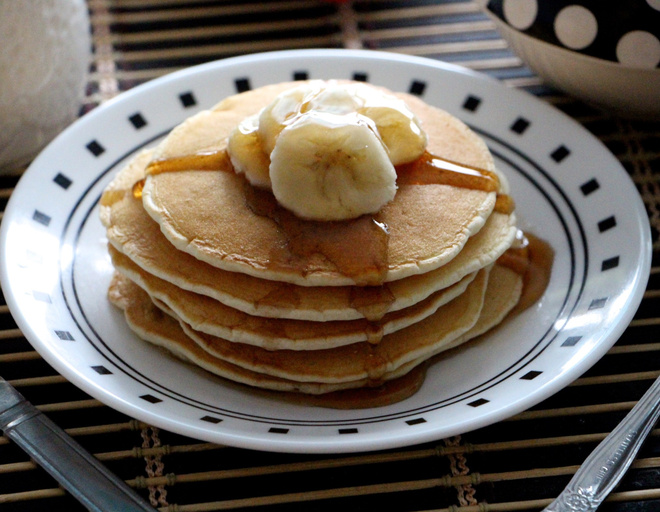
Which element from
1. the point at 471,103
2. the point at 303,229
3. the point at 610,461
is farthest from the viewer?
the point at 471,103

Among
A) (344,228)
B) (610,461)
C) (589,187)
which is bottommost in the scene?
(610,461)

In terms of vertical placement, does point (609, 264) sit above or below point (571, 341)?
above

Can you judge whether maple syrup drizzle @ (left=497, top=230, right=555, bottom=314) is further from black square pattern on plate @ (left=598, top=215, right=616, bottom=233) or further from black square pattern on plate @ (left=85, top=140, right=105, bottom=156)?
black square pattern on plate @ (left=85, top=140, right=105, bottom=156)

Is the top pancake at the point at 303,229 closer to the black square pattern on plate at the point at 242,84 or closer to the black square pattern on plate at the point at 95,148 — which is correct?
the black square pattern on plate at the point at 95,148

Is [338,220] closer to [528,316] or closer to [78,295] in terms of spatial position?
[528,316]

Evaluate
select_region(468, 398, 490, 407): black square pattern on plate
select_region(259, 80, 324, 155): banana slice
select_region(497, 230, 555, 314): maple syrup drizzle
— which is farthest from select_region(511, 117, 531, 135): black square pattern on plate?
select_region(468, 398, 490, 407): black square pattern on plate

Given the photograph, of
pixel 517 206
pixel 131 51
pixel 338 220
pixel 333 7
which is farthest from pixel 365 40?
pixel 338 220

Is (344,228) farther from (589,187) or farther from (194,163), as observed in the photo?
(589,187)

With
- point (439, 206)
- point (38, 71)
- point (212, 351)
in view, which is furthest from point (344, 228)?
point (38, 71)
